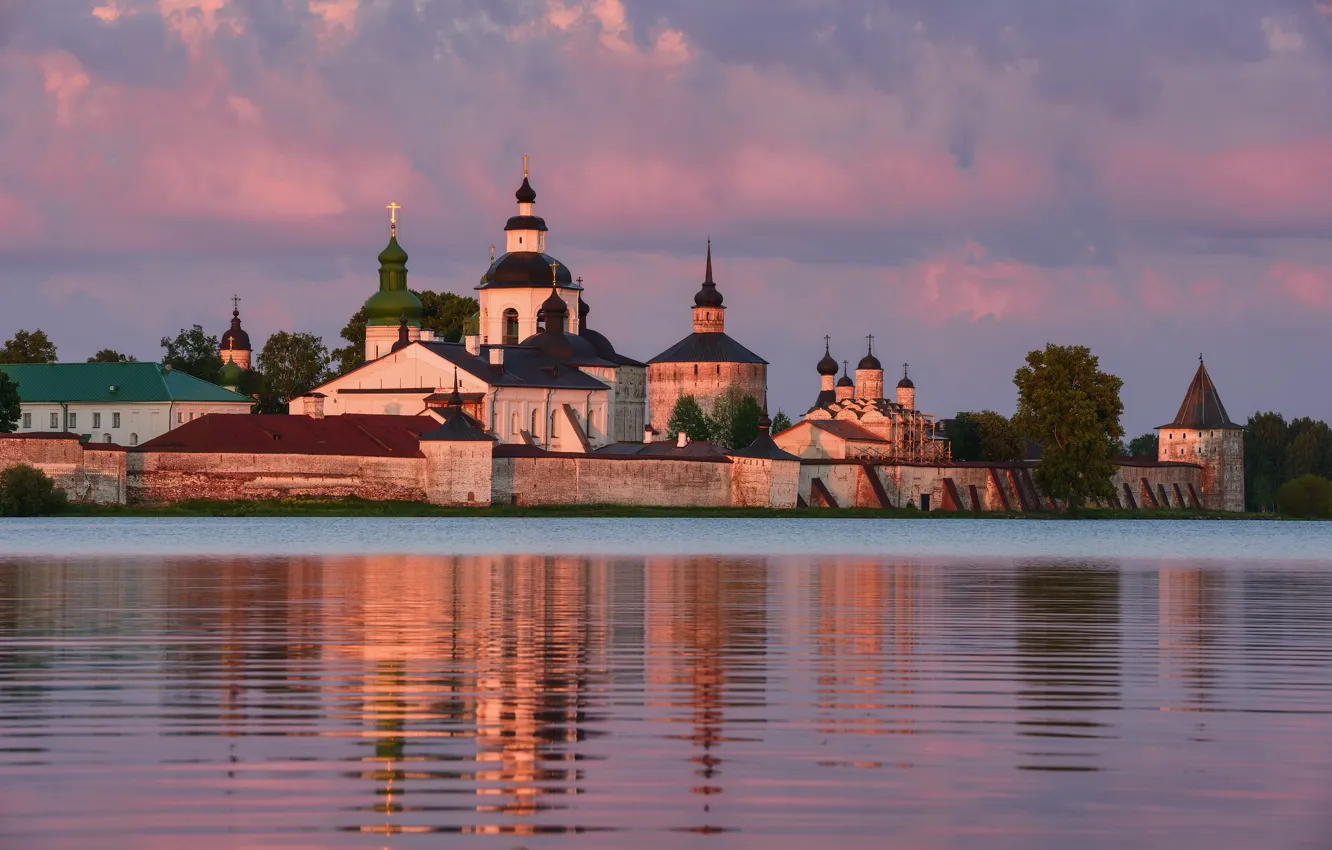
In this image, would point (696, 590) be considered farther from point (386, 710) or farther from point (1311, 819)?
point (1311, 819)

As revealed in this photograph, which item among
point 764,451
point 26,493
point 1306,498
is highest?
point 764,451

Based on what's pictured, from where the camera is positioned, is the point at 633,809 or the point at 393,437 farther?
the point at 393,437

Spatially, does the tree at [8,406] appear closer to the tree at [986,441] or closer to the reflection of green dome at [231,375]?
the reflection of green dome at [231,375]

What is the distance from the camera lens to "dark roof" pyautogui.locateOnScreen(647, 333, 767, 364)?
94750 millimetres

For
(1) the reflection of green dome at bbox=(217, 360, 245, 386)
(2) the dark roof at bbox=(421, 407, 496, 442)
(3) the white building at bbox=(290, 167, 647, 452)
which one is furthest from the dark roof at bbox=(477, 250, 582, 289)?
(2) the dark roof at bbox=(421, 407, 496, 442)

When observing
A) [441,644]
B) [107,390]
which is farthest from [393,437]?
[441,644]

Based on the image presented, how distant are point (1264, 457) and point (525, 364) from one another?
131 ft

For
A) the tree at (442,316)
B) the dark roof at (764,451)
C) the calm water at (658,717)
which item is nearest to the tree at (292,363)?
the tree at (442,316)

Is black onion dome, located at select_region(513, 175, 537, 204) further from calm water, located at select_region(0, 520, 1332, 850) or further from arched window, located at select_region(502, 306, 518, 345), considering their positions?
calm water, located at select_region(0, 520, 1332, 850)

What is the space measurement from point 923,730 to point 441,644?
17.1 ft

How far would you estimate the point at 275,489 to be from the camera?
218ft

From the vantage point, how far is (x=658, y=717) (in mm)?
10266


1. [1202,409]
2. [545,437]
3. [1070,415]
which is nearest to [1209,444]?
[1202,409]

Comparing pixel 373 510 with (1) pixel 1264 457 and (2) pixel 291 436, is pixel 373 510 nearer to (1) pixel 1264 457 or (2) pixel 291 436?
(2) pixel 291 436
